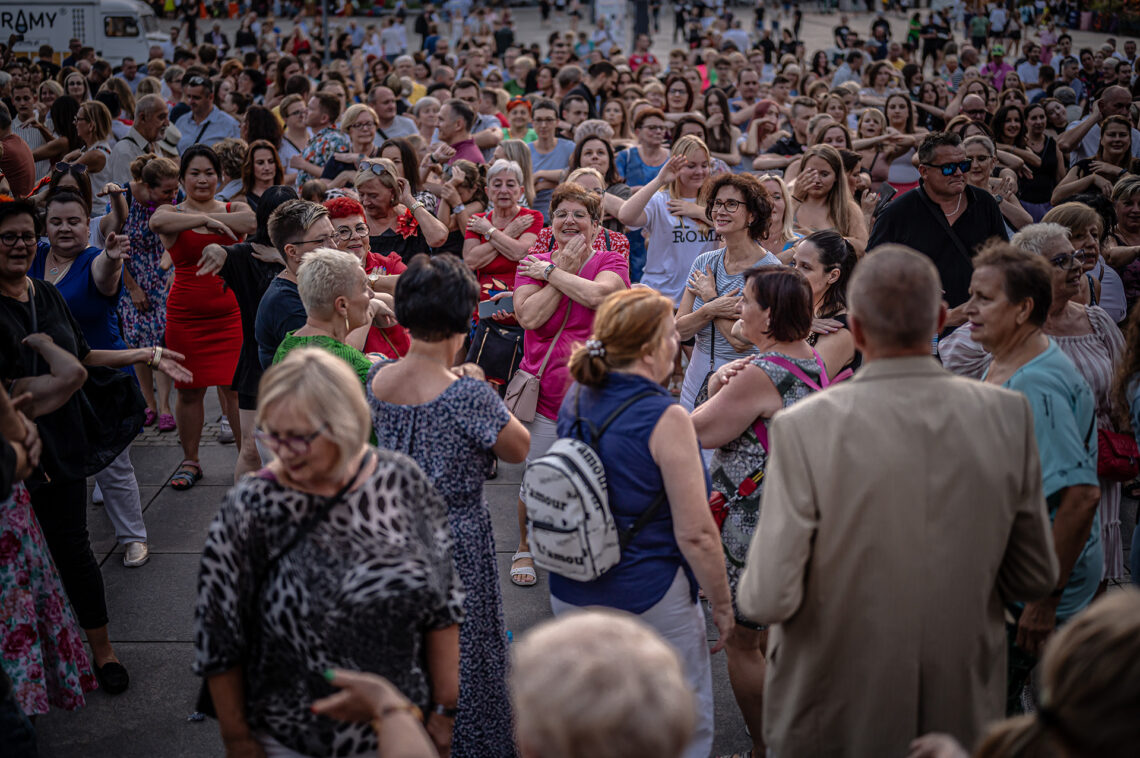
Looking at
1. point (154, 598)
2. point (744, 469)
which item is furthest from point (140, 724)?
point (744, 469)

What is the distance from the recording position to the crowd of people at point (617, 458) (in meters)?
2.35

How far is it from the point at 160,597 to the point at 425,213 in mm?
2843

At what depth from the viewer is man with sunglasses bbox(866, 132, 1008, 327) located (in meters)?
5.68

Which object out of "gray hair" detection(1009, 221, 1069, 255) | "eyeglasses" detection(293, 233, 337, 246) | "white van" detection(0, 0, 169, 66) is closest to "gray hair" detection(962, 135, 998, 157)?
"gray hair" detection(1009, 221, 1069, 255)

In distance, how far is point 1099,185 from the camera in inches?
326

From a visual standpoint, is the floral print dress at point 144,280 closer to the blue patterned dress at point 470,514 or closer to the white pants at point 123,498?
the white pants at point 123,498

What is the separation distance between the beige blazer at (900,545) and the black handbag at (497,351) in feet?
9.55

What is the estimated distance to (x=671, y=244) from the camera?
670 cm

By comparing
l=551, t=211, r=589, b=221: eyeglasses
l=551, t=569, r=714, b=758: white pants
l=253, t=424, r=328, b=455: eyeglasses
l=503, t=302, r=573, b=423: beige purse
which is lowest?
l=551, t=569, r=714, b=758: white pants

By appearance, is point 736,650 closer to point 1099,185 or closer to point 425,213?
point 425,213

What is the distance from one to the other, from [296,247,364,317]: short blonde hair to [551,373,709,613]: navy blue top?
1.26m

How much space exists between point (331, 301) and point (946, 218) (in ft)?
12.4

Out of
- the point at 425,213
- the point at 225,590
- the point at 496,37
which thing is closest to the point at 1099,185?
the point at 425,213

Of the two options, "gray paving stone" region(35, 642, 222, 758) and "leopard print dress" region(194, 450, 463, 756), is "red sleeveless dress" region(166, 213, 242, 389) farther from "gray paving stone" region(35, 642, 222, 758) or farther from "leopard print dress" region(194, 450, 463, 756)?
"leopard print dress" region(194, 450, 463, 756)
